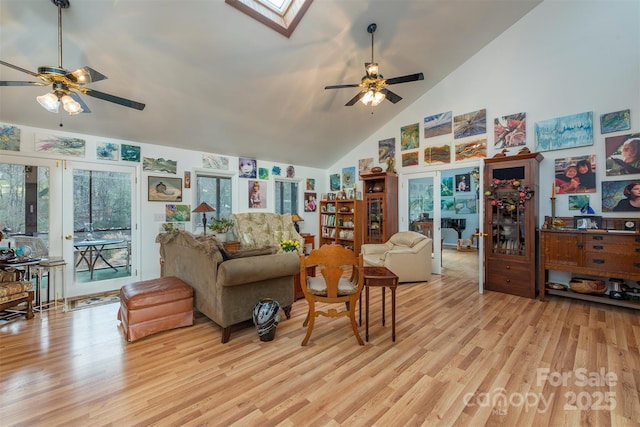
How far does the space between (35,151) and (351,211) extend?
575 centimetres

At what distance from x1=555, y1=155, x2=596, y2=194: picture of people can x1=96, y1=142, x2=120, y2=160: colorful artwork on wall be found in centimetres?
718

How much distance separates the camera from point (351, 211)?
6.66 meters

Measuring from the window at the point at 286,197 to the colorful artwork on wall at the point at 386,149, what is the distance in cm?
233

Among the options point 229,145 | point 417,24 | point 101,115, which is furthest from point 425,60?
point 101,115

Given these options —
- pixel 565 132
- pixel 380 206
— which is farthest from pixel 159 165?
pixel 565 132

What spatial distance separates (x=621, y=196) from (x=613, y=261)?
995 mm

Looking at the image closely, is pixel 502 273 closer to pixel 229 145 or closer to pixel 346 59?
pixel 346 59

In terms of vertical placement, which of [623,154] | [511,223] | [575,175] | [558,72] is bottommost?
[511,223]

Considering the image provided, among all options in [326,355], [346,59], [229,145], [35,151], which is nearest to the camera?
[326,355]

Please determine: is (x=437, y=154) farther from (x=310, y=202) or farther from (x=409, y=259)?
(x=310, y=202)

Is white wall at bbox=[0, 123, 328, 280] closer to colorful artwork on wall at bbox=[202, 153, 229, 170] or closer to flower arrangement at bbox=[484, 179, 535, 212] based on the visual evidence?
colorful artwork on wall at bbox=[202, 153, 229, 170]

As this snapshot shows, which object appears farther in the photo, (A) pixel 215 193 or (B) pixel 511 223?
(A) pixel 215 193

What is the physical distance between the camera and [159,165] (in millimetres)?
4809

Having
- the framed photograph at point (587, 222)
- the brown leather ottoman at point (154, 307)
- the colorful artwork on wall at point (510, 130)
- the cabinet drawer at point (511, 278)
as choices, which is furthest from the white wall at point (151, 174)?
the framed photograph at point (587, 222)
